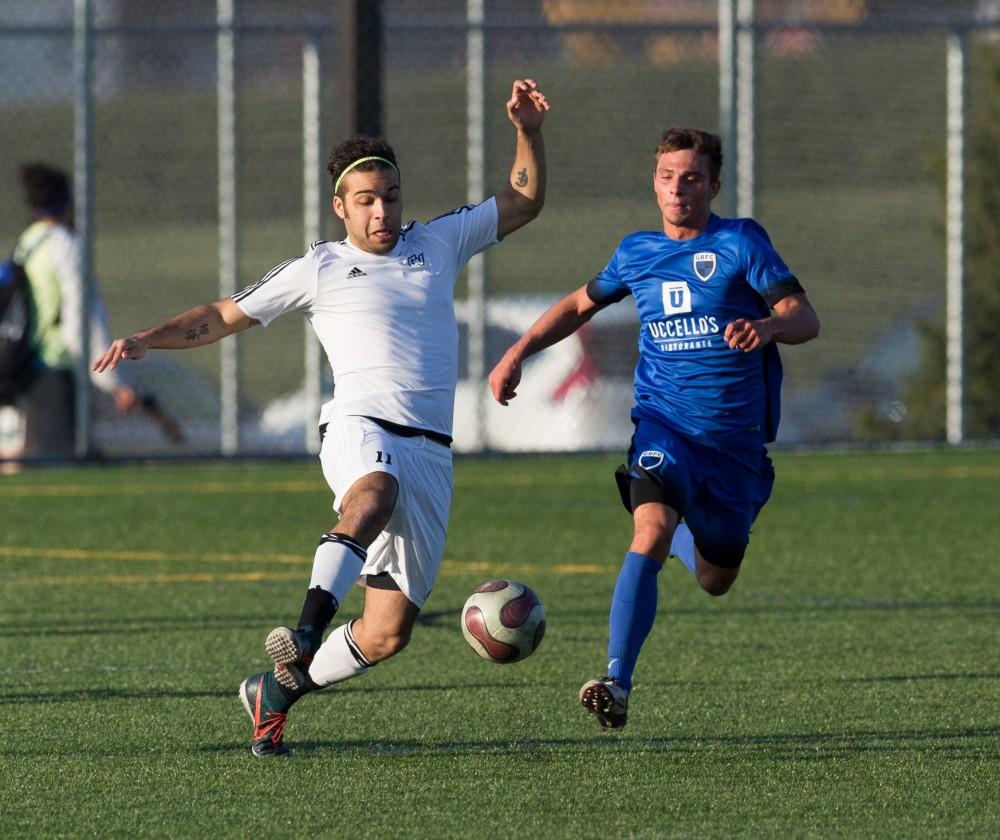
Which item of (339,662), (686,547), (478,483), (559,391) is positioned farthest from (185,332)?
(559,391)

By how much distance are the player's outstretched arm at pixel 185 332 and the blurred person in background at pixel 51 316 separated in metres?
6.00

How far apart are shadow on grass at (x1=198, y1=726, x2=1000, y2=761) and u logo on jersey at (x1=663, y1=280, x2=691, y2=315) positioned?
4.74ft

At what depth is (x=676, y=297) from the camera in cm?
672

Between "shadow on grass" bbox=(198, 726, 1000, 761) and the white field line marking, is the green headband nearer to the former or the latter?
"shadow on grass" bbox=(198, 726, 1000, 761)

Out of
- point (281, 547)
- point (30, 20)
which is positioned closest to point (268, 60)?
point (30, 20)

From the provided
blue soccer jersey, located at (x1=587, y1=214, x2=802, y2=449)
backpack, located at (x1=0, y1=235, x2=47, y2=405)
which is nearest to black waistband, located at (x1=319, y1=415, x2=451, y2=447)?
blue soccer jersey, located at (x1=587, y1=214, x2=802, y2=449)

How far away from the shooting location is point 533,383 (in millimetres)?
16609

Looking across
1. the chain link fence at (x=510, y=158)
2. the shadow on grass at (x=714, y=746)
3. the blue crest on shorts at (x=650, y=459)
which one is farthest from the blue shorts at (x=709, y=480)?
the chain link fence at (x=510, y=158)

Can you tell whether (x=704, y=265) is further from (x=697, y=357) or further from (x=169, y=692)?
(x=169, y=692)

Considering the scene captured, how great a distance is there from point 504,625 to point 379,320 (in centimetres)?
97

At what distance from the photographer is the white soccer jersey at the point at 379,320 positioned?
610 centimetres

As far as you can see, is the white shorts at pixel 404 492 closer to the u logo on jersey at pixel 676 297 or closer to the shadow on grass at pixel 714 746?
the shadow on grass at pixel 714 746

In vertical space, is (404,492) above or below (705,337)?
below

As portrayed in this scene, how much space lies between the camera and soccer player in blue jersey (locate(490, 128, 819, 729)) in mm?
6578
